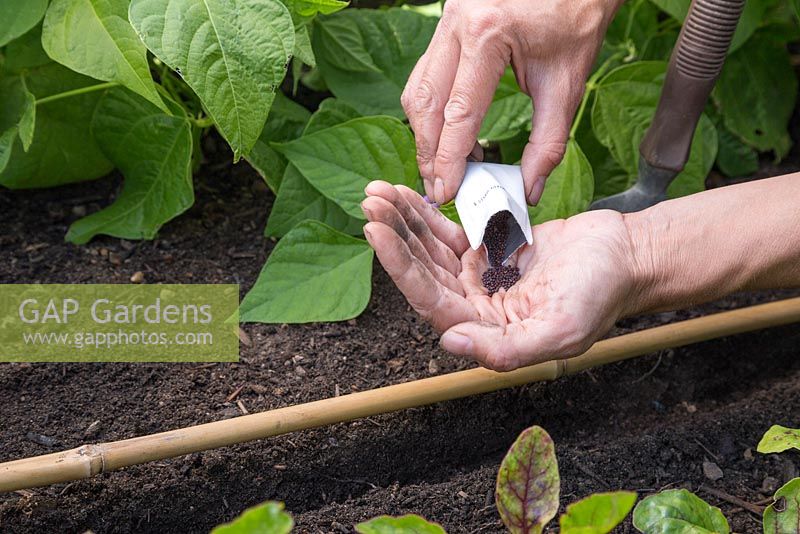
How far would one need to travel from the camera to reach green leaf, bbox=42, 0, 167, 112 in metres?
1.23

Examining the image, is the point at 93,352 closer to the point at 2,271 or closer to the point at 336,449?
the point at 2,271

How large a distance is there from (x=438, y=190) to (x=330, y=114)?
0.39 meters

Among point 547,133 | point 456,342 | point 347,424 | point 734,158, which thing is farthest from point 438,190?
point 734,158

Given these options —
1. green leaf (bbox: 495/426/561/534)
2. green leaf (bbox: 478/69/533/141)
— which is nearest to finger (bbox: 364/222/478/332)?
green leaf (bbox: 495/426/561/534)

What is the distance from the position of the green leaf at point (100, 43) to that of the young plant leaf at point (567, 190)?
614 mm

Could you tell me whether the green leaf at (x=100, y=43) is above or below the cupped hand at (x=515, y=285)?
above

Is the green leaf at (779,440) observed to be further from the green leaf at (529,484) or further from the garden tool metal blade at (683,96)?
the garden tool metal blade at (683,96)

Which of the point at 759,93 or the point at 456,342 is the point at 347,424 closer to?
the point at 456,342

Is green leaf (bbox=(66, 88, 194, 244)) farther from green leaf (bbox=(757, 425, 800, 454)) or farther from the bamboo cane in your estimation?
green leaf (bbox=(757, 425, 800, 454))

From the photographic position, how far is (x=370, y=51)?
160 cm

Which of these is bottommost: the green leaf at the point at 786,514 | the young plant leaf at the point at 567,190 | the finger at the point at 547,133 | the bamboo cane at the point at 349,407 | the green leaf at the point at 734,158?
the green leaf at the point at 734,158

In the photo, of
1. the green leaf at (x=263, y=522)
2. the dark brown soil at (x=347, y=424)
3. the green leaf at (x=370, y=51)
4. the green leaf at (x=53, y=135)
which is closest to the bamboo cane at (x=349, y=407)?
the dark brown soil at (x=347, y=424)

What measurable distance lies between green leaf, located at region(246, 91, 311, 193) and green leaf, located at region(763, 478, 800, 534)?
0.89 m

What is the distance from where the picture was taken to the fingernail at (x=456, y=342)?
3.34 ft
